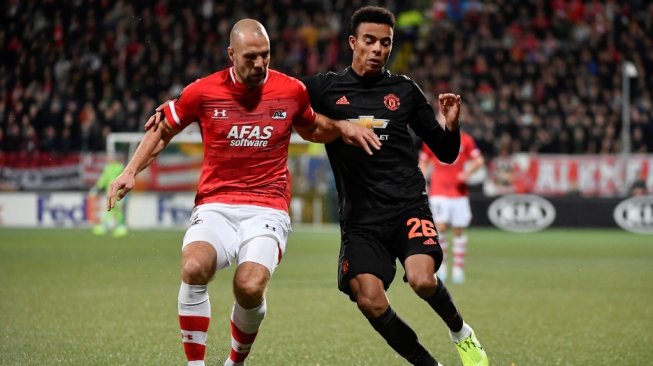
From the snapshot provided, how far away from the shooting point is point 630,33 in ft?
99.7

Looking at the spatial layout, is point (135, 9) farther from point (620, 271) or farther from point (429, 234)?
point (429, 234)

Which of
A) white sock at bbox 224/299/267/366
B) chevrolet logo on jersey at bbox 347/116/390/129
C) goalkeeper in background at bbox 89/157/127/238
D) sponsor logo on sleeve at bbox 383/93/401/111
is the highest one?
sponsor logo on sleeve at bbox 383/93/401/111

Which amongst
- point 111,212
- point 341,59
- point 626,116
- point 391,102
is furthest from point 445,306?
point 341,59

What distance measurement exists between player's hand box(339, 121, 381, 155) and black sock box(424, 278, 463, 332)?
93 centimetres

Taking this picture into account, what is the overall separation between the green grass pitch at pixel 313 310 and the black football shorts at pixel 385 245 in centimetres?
124

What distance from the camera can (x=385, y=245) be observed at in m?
6.33

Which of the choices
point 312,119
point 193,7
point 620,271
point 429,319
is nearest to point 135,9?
point 193,7

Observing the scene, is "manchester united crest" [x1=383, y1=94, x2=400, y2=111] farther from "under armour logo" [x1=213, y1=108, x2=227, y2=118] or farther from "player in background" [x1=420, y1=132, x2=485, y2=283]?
"player in background" [x1=420, y1=132, x2=485, y2=283]

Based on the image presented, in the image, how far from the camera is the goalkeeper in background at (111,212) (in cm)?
2289

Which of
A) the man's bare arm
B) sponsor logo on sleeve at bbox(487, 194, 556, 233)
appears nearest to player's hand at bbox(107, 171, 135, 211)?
the man's bare arm

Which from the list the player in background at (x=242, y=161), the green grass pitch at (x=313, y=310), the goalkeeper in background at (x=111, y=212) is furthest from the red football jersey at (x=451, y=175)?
the goalkeeper in background at (x=111, y=212)

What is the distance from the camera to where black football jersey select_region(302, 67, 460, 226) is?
6352 mm

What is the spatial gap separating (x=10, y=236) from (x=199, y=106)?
678 inches

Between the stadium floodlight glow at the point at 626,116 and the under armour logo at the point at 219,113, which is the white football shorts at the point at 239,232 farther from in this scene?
the stadium floodlight glow at the point at 626,116
